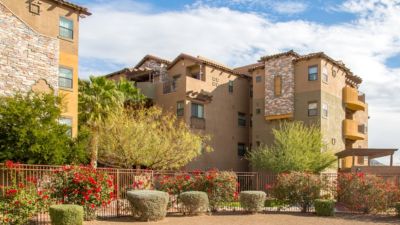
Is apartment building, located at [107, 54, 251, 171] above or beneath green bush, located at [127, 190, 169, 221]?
above

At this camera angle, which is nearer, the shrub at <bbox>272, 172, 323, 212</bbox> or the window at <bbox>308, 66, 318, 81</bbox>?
the shrub at <bbox>272, 172, 323, 212</bbox>

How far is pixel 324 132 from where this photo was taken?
38.6 meters

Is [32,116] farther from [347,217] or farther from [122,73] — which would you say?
[122,73]

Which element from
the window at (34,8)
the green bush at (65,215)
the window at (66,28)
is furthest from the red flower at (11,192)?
the window at (66,28)

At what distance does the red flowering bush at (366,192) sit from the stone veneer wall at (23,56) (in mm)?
16927

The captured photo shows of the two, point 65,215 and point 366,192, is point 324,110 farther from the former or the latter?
point 65,215

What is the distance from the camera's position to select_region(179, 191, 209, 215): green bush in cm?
2095

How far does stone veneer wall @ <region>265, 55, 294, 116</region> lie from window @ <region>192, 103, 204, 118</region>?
6.11 meters

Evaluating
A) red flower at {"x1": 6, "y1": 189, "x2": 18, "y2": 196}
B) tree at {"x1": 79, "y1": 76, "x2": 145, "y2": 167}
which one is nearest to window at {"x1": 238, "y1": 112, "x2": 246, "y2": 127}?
tree at {"x1": 79, "y1": 76, "x2": 145, "y2": 167}

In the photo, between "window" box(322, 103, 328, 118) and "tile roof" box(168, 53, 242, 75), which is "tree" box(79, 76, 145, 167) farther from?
"window" box(322, 103, 328, 118)

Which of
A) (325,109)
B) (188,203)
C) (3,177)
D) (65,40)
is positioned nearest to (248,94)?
(325,109)

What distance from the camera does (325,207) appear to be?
21641 millimetres

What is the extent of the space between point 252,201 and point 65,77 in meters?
13.6

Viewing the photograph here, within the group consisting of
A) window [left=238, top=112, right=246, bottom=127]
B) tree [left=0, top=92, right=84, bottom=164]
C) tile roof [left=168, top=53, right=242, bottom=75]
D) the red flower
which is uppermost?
tile roof [left=168, top=53, right=242, bottom=75]
